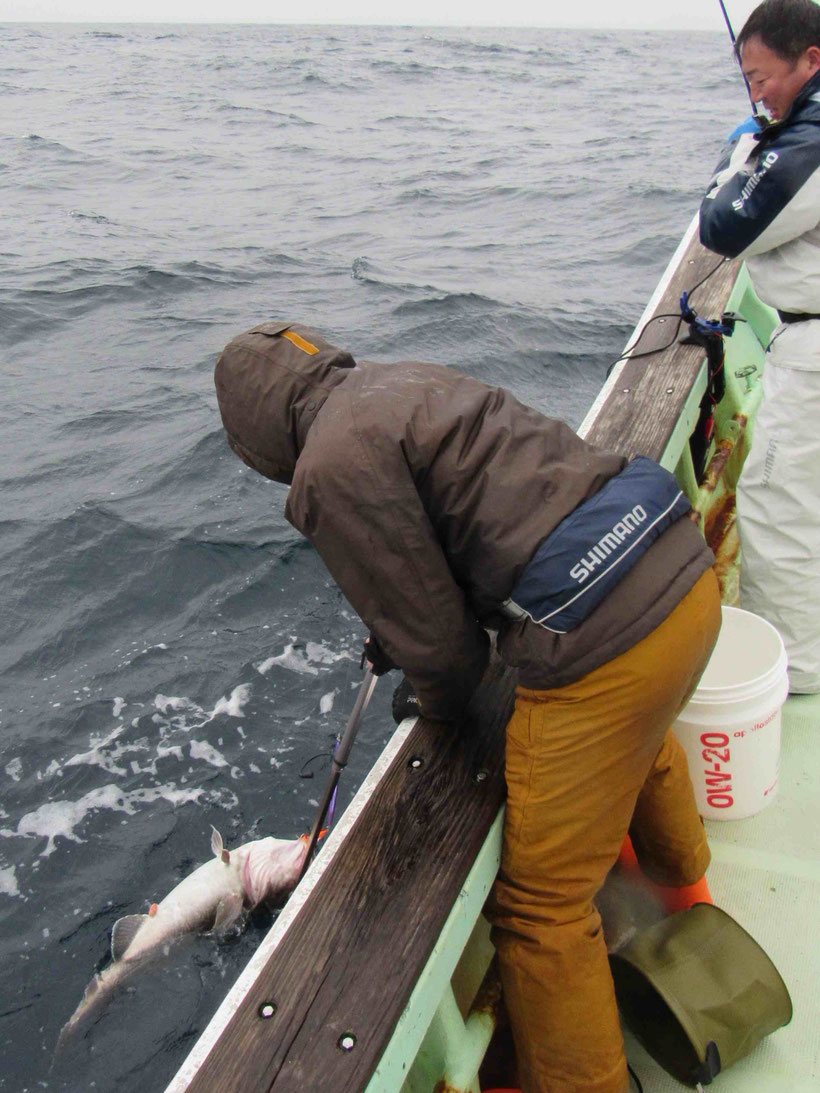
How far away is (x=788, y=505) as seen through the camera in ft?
11.3

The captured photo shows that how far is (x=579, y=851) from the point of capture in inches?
90.6

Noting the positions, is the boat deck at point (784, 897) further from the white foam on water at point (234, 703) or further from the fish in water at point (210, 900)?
the white foam on water at point (234, 703)

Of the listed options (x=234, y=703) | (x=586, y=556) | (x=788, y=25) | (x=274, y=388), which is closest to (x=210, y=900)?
(x=234, y=703)

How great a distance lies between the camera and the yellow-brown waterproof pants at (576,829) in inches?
86.5

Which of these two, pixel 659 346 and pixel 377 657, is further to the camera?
pixel 659 346

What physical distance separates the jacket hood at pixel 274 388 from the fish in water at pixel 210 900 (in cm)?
198

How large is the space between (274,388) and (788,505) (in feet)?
6.69

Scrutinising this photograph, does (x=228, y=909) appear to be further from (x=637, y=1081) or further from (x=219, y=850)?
(x=637, y=1081)

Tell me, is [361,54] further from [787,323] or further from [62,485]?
[787,323]

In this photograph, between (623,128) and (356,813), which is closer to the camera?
(356,813)

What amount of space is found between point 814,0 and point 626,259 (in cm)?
1080

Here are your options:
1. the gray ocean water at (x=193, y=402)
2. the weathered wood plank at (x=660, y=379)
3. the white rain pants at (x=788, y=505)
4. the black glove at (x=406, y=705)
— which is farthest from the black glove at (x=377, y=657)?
the gray ocean water at (x=193, y=402)

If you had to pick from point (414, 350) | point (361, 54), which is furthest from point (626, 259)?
point (361, 54)

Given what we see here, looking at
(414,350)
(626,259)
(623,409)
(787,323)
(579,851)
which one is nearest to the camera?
(579,851)
